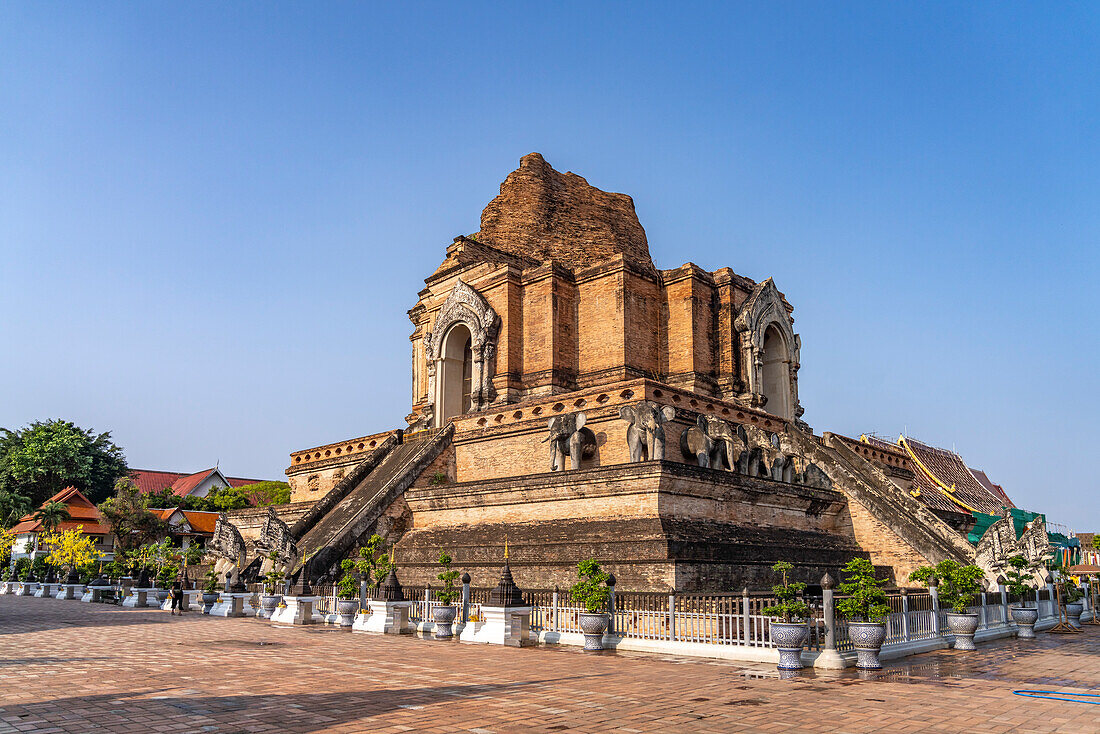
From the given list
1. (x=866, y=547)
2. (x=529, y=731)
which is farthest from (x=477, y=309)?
(x=529, y=731)

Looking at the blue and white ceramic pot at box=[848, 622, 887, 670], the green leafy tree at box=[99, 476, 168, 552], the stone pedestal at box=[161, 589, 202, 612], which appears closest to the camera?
the blue and white ceramic pot at box=[848, 622, 887, 670]

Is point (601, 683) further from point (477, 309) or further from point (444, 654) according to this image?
point (477, 309)

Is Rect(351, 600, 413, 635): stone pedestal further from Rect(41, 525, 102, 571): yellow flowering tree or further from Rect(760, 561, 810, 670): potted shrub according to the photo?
Rect(41, 525, 102, 571): yellow flowering tree

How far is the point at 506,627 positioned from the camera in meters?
14.5

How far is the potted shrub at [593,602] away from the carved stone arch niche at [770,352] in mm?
15245

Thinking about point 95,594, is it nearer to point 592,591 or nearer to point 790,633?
point 592,591

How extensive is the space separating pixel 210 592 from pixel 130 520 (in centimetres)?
2257

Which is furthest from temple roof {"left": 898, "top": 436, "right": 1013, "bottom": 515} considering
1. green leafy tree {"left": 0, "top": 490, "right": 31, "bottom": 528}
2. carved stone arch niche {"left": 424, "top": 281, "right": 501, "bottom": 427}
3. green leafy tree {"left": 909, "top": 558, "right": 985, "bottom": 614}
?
green leafy tree {"left": 0, "top": 490, "right": 31, "bottom": 528}

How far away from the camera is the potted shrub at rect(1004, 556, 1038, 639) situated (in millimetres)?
16562

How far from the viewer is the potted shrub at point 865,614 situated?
36.9ft

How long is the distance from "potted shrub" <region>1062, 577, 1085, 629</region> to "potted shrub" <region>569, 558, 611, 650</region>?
40.6ft

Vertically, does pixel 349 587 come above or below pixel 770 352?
below

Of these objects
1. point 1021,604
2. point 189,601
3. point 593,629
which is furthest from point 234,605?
point 1021,604

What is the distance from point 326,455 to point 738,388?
48.9ft
